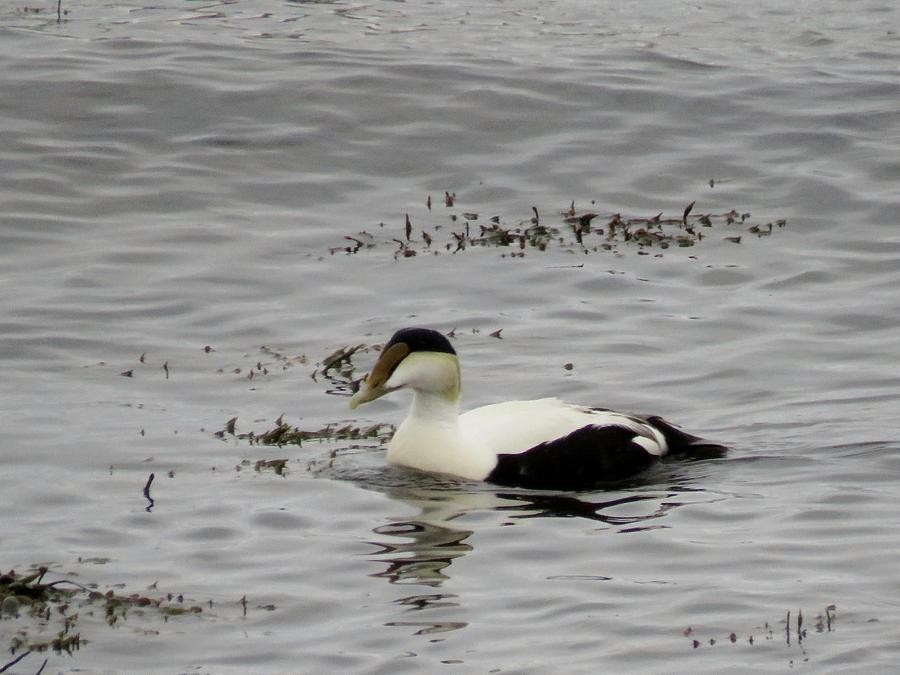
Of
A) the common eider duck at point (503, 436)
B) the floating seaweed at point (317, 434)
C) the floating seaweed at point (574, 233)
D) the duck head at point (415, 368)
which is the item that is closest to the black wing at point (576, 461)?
the common eider duck at point (503, 436)

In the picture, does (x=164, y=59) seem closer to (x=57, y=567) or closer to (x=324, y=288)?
(x=324, y=288)

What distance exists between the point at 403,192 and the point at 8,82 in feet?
16.5

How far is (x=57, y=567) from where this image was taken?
24.1ft

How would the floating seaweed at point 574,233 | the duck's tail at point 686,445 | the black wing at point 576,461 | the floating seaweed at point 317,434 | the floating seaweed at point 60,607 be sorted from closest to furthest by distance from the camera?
1. the floating seaweed at point 60,607
2. the black wing at point 576,461
3. the duck's tail at point 686,445
4. the floating seaweed at point 317,434
5. the floating seaweed at point 574,233

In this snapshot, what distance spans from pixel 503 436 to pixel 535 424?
0.65 feet

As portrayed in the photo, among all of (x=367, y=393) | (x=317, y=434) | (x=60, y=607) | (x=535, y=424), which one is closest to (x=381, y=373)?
(x=367, y=393)

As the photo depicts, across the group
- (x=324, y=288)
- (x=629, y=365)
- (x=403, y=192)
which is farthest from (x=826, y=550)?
(x=403, y=192)

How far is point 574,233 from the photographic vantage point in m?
14.4

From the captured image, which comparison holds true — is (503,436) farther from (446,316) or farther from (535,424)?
(446,316)

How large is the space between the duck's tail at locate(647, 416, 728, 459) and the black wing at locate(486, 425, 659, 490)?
0.61 feet

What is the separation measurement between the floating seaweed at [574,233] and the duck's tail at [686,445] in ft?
14.5

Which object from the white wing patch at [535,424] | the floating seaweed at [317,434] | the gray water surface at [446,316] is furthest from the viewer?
the floating seaweed at [317,434]

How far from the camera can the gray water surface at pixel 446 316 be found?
6961mm

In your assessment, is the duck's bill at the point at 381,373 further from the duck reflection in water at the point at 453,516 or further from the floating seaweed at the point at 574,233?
the floating seaweed at the point at 574,233
